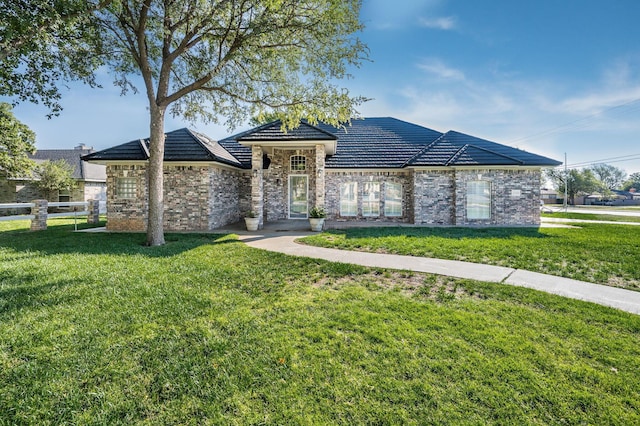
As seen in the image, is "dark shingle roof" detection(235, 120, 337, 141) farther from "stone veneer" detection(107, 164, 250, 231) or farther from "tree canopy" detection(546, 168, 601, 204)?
"tree canopy" detection(546, 168, 601, 204)

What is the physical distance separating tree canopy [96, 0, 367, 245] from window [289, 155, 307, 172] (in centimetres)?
399

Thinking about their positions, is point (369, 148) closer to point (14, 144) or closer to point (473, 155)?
point (473, 155)

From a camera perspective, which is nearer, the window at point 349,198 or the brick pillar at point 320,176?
the brick pillar at point 320,176

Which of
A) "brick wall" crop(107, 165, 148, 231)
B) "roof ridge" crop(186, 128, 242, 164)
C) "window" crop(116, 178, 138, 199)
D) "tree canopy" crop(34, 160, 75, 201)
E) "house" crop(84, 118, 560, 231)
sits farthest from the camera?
"tree canopy" crop(34, 160, 75, 201)

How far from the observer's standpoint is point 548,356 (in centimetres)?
304

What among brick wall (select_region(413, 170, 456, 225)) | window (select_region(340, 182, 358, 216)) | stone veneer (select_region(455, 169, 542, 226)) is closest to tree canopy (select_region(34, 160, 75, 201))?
window (select_region(340, 182, 358, 216))

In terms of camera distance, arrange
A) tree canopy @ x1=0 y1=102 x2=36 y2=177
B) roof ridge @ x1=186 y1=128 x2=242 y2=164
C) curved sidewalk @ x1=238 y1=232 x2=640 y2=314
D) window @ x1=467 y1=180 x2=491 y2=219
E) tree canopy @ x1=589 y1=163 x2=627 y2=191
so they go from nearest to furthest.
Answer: curved sidewalk @ x1=238 y1=232 x2=640 y2=314 < roof ridge @ x1=186 y1=128 x2=242 y2=164 < window @ x1=467 y1=180 x2=491 y2=219 < tree canopy @ x1=0 y1=102 x2=36 y2=177 < tree canopy @ x1=589 y1=163 x2=627 y2=191

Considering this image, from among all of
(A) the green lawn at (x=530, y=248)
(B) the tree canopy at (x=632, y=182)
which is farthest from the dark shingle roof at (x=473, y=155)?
(B) the tree canopy at (x=632, y=182)

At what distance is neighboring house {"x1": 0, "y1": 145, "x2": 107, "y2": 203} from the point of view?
74.8 feet

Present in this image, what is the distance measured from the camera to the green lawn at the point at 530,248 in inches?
242

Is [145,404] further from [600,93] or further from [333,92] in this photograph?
[600,93]

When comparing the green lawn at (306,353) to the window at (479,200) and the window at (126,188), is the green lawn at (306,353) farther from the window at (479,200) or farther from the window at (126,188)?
the window at (479,200)

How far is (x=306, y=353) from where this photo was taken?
3.06m

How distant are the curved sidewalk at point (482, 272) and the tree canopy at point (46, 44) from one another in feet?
24.5
